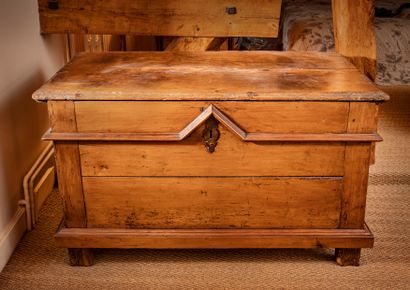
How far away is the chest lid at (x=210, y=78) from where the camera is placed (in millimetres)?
1595

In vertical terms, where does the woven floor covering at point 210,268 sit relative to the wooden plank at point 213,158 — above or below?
below

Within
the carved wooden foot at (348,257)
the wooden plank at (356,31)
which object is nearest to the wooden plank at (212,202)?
the carved wooden foot at (348,257)

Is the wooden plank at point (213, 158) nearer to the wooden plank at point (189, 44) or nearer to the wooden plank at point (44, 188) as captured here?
the wooden plank at point (44, 188)

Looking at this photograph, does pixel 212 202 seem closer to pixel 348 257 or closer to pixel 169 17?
pixel 348 257

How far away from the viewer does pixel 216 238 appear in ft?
5.79

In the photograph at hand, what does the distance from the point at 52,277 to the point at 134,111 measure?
2.06 ft

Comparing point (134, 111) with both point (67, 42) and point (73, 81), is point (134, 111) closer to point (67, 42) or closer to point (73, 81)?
point (73, 81)

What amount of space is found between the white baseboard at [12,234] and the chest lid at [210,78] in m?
0.55

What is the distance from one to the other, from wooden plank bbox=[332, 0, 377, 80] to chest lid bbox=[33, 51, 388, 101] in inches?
10.2

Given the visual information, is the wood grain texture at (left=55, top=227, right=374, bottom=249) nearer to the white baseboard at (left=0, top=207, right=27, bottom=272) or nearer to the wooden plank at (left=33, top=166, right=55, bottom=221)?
the white baseboard at (left=0, top=207, right=27, bottom=272)

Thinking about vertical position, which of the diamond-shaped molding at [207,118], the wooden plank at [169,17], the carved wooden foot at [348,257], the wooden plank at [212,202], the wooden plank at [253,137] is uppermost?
the wooden plank at [169,17]

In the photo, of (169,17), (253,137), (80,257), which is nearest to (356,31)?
(169,17)

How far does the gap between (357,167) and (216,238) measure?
0.50m

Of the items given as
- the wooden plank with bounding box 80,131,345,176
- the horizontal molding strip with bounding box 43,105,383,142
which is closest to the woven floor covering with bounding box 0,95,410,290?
the wooden plank with bounding box 80,131,345,176
